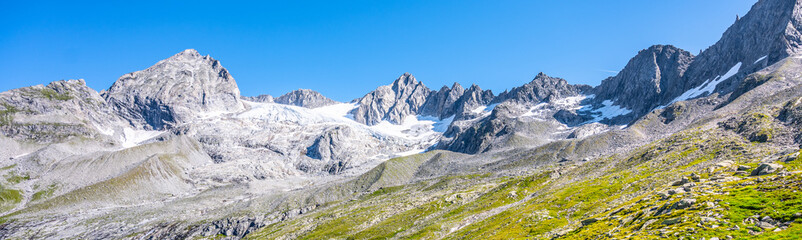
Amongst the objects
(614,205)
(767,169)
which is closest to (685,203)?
(767,169)

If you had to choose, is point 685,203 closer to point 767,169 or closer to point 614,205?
point 767,169

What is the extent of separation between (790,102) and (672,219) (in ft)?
389

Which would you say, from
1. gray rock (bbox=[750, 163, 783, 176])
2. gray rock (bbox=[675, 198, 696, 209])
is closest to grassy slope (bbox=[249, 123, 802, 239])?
gray rock (bbox=[675, 198, 696, 209])

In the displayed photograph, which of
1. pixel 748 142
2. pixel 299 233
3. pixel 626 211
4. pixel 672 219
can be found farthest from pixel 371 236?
pixel 748 142

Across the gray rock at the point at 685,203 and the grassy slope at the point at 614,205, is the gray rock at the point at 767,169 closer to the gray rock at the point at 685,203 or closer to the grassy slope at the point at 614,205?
the grassy slope at the point at 614,205

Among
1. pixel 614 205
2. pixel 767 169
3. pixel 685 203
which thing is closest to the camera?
pixel 685 203

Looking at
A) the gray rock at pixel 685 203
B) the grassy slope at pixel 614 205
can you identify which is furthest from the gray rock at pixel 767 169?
the gray rock at pixel 685 203

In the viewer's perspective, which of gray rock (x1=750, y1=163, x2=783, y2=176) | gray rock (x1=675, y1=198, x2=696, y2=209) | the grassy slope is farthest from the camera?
gray rock (x1=750, y1=163, x2=783, y2=176)

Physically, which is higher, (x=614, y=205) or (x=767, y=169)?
(x=767, y=169)

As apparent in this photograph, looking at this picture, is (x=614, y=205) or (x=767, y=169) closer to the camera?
(x=767, y=169)

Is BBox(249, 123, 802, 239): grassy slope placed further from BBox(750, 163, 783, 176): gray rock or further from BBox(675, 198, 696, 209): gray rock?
BBox(750, 163, 783, 176): gray rock

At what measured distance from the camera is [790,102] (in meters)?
111

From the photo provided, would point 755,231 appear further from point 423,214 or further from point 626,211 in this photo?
point 423,214

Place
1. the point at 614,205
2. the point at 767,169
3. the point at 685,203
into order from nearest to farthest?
the point at 685,203 < the point at 767,169 < the point at 614,205
